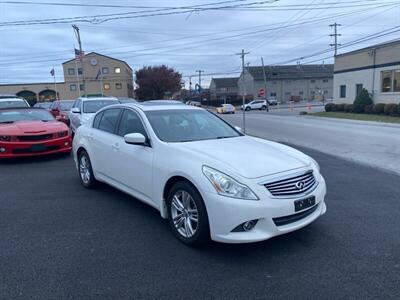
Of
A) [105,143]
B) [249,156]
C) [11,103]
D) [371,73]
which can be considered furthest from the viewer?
[371,73]

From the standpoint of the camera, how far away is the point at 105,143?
18.7 feet

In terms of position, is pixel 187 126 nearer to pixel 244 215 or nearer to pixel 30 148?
pixel 244 215

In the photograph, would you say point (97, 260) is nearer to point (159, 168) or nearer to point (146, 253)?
point (146, 253)

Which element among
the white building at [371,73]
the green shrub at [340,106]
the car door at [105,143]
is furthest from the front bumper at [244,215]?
the green shrub at [340,106]

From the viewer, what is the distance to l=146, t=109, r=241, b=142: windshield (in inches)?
192

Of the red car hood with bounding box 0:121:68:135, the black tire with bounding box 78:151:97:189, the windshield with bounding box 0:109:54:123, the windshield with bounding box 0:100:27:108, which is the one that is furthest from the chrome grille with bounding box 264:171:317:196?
the windshield with bounding box 0:100:27:108

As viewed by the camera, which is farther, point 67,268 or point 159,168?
point 159,168

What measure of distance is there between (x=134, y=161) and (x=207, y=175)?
4.73 feet

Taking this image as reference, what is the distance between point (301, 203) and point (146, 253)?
1739 mm

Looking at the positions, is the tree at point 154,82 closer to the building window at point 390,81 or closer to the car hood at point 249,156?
the building window at point 390,81

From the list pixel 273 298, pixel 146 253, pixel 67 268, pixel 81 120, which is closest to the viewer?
pixel 273 298

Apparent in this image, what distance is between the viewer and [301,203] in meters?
3.89

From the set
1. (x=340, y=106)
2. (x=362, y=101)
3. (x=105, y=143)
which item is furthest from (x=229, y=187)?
(x=340, y=106)

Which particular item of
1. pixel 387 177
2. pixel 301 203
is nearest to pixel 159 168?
pixel 301 203
